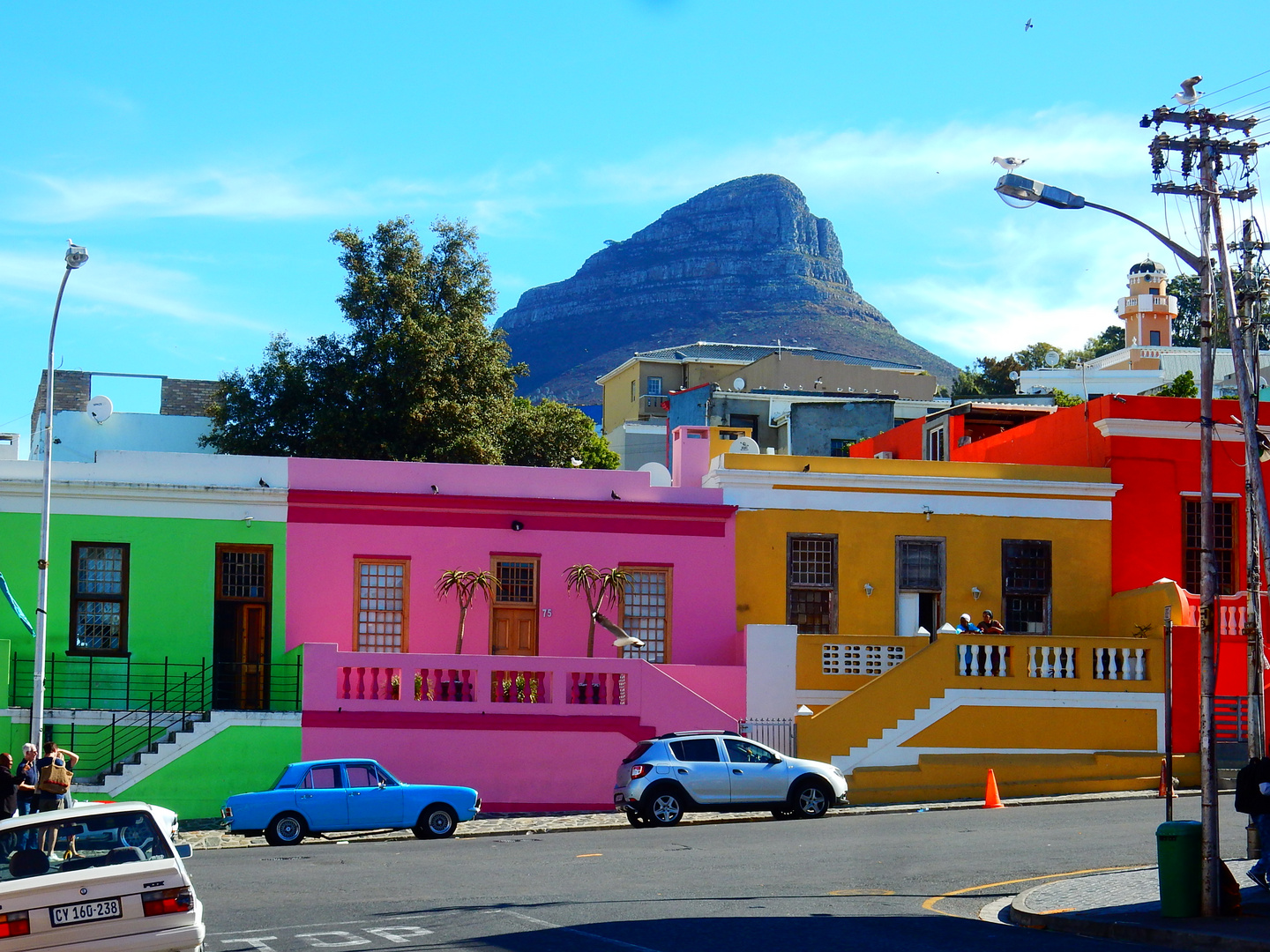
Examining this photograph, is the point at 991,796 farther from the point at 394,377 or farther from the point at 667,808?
the point at 394,377

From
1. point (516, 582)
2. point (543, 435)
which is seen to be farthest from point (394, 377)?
point (516, 582)

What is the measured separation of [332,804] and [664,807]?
15.8 feet

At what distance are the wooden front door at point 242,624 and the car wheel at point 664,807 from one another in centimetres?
798

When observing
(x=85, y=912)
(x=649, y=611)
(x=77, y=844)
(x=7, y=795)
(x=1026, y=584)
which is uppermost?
(x=1026, y=584)

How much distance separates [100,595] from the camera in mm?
26609

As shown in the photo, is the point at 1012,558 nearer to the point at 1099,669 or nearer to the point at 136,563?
the point at 1099,669

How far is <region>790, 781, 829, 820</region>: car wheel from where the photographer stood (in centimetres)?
2277

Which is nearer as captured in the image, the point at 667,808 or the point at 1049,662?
the point at 667,808

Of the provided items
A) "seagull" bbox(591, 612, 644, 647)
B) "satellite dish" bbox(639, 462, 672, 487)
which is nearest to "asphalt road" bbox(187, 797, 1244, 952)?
"seagull" bbox(591, 612, 644, 647)

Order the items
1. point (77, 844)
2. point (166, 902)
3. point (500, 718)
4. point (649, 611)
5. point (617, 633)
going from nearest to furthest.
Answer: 1. point (166, 902)
2. point (77, 844)
3. point (500, 718)
4. point (617, 633)
5. point (649, 611)

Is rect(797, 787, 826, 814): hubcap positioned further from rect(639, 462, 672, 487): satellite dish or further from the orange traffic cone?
rect(639, 462, 672, 487): satellite dish

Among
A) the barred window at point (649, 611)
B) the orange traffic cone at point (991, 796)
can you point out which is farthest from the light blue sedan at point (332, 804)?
the orange traffic cone at point (991, 796)

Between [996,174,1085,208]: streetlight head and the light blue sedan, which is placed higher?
[996,174,1085,208]: streetlight head

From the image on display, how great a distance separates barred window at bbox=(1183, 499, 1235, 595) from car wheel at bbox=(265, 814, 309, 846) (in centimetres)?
1825
